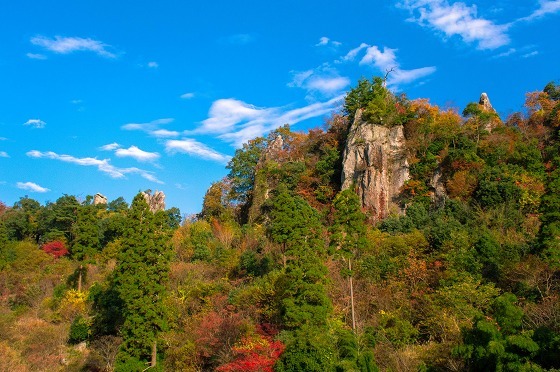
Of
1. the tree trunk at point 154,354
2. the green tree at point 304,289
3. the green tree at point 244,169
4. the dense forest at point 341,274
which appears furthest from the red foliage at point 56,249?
the green tree at point 304,289

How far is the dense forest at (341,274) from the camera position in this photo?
64.7 ft

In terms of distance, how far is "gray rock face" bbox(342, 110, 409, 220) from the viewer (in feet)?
129

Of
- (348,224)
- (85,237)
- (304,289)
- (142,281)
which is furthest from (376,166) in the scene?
(85,237)

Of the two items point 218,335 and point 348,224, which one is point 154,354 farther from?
point 348,224

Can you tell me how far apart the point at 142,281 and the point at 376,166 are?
22.9 metres

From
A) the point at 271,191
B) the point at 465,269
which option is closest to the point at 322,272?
the point at 465,269

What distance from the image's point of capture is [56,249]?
4550 cm

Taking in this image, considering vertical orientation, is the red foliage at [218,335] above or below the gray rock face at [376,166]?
below

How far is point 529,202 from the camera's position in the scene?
1287 inches

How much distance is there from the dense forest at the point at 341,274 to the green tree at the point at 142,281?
0.08 metres

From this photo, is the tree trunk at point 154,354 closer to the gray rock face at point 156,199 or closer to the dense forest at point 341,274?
the dense forest at point 341,274

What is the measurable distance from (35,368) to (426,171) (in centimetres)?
3005

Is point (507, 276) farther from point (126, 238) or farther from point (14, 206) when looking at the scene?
point (14, 206)

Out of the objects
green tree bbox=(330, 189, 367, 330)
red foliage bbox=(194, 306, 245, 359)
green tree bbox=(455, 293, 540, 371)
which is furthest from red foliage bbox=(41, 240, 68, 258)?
green tree bbox=(455, 293, 540, 371)
